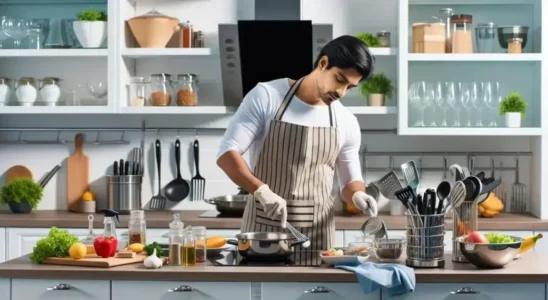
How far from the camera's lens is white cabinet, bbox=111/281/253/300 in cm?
335

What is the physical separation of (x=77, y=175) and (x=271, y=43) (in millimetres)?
1567

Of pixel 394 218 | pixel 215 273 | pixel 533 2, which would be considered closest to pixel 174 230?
pixel 215 273

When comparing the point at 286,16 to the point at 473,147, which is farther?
the point at 473,147

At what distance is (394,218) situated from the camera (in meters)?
5.42

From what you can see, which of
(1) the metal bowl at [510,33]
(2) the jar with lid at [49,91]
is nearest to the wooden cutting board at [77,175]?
(2) the jar with lid at [49,91]

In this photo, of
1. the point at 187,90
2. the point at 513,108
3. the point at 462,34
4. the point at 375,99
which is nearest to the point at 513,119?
the point at 513,108

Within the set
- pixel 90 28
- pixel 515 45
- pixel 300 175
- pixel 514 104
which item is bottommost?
pixel 300 175

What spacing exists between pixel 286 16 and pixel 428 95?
973 millimetres

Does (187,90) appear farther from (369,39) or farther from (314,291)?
(314,291)

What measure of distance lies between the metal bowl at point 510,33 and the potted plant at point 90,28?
2.41m

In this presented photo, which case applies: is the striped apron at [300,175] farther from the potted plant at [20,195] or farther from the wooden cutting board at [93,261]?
the potted plant at [20,195]

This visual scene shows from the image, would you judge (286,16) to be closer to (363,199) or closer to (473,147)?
(473,147)

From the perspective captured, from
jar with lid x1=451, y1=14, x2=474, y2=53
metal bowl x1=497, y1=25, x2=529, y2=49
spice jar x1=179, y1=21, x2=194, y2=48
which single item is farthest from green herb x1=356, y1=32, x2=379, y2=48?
spice jar x1=179, y1=21, x2=194, y2=48

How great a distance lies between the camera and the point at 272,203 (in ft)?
11.9
